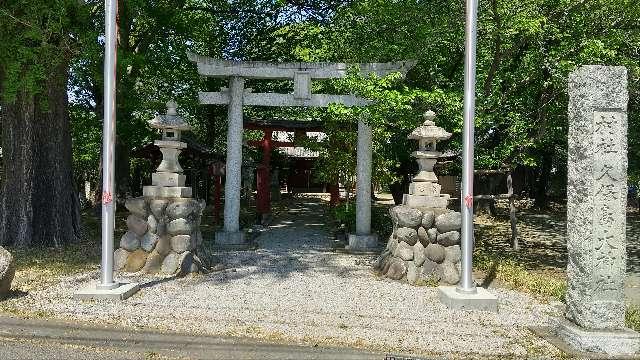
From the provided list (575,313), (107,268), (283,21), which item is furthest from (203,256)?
(283,21)

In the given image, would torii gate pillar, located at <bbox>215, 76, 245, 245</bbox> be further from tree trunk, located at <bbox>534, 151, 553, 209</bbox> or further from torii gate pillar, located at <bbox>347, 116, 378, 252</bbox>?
tree trunk, located at <bbox>534, 151, 553, 209</bbox>

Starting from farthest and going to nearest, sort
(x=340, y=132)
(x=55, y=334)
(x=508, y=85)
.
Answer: (x=340, y=132) < (x=508, y=85) < (x=55, y=334)

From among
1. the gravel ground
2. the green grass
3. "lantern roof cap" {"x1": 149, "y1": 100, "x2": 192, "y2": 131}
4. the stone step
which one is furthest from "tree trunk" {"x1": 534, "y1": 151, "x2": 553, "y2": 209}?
the stone step

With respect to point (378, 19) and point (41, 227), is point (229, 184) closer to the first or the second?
A: point (41, 227)

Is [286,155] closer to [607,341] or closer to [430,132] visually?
[430,132]

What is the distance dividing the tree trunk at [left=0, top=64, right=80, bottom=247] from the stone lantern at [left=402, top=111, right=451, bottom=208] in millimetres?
7706

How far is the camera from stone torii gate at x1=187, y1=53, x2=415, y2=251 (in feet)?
37.7

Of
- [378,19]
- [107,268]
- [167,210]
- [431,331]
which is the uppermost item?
[378,19]

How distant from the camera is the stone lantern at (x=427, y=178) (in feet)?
28.0

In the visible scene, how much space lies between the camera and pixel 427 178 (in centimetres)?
859

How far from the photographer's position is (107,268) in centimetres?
681

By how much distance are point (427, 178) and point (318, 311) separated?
11.0 ft

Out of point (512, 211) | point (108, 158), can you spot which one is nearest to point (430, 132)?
point (512, 211)

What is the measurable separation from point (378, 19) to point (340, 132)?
4675 mm
